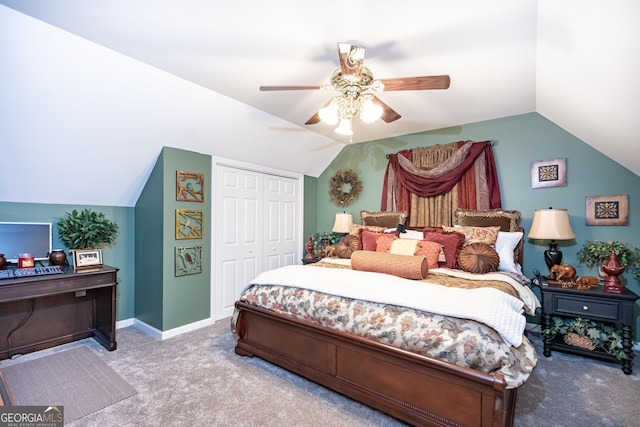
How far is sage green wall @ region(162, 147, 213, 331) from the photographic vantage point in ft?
10.9

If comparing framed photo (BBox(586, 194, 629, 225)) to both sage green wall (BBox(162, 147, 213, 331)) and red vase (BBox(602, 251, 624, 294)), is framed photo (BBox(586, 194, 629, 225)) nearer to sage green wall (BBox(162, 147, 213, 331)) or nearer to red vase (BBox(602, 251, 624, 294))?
red vase (BBox(602, 251, 624, 294))

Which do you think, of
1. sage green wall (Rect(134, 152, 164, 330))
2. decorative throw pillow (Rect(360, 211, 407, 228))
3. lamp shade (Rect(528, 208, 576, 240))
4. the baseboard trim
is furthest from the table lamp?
sage green wall (Rect(134, 152, 164, 330))

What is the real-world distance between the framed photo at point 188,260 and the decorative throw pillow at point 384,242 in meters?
2.18

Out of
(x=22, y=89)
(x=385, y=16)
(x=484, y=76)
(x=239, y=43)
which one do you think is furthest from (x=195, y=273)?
(x=484, y=76)

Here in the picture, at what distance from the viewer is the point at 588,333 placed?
274cm

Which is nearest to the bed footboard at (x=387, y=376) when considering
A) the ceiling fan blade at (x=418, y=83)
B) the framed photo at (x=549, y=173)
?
the ceiling fan blade at (x=418, y=83)

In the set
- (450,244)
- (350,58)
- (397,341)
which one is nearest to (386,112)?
(350,58)

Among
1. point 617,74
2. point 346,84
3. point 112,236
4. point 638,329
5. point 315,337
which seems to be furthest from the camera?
point 112,236

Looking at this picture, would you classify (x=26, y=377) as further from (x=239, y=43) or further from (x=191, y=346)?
(x=239, y=43)

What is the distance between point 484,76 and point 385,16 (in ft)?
4.24

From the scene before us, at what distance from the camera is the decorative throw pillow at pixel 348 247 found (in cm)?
374

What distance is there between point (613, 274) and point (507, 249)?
2.68 feet

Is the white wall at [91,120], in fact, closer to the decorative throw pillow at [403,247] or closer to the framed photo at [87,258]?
the framed photo at [87,258]

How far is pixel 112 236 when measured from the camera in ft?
11.6
